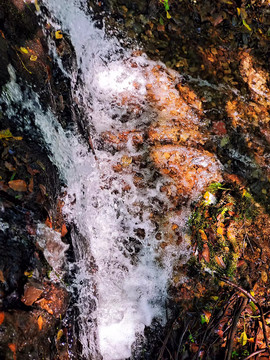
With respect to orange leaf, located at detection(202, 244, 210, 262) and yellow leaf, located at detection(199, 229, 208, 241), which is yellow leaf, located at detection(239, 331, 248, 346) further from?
yellow leaf, located at detection(199, 229, 208, 241)

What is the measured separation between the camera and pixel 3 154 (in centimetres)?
211

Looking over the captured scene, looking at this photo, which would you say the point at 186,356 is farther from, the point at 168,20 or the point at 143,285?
the point at 168,20

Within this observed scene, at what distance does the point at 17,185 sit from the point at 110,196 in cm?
132

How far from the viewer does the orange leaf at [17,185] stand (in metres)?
2.13

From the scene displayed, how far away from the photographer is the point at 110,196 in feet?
10.8

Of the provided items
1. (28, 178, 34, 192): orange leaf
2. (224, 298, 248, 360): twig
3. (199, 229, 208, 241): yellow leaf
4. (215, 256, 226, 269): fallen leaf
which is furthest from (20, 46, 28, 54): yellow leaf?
(224, 298, 248, 360): twig

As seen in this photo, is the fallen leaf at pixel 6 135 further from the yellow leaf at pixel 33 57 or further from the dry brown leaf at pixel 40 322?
the dry brown leaf at pixel 40 322

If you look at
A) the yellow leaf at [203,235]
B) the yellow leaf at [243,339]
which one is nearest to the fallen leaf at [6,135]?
the yellow leaf at [203,235]

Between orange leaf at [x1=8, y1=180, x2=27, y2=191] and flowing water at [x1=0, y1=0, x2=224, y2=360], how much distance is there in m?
0.64

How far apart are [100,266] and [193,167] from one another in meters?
1.76

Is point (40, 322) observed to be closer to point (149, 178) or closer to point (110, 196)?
point (110, 196)

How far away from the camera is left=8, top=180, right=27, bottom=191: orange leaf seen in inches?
83.8

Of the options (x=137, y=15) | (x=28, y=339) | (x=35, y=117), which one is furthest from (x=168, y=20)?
(x=28, y=339)

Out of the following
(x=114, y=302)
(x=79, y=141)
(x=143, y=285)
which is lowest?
(x=114, y=302)
